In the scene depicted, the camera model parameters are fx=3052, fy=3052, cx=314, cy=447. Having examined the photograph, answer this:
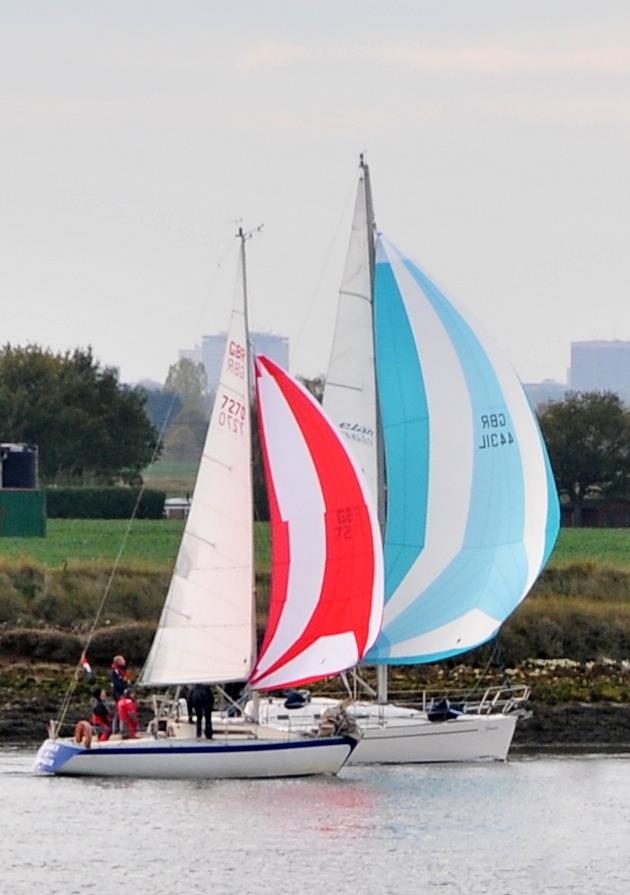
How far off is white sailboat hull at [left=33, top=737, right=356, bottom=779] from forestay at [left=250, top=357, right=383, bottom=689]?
1.08 metres

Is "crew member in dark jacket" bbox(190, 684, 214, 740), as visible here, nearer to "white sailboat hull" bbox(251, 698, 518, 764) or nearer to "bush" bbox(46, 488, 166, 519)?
"white sailboat hull" bbox(251, 698, 518, 764)

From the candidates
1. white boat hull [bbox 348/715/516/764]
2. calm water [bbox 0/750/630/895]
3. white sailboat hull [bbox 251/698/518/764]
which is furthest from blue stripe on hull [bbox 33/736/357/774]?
white boat hull [bbox 348/715/516/764]

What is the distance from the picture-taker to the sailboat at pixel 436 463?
5003 centimetres

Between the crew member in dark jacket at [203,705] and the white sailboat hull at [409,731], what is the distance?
72.5 inches

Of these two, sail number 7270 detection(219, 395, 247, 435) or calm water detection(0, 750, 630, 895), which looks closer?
calm water detection(0, 750, 630, 895)

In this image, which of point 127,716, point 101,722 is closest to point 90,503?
point 101,722

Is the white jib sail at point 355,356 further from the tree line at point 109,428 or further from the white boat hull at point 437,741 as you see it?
the tree line at point 109,428

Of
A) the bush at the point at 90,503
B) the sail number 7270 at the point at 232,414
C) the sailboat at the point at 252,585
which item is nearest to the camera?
the sailboat at the point at 252,585

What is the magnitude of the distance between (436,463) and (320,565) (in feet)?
16.5

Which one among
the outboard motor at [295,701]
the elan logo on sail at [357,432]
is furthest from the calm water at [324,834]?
the elan logo on sail at [357,432]

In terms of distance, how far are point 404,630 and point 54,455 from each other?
7234 centimetres

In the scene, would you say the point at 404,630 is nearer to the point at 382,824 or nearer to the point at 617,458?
the point at 382,824

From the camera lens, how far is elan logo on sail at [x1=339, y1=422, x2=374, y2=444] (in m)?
50.3

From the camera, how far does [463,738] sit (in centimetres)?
4938
